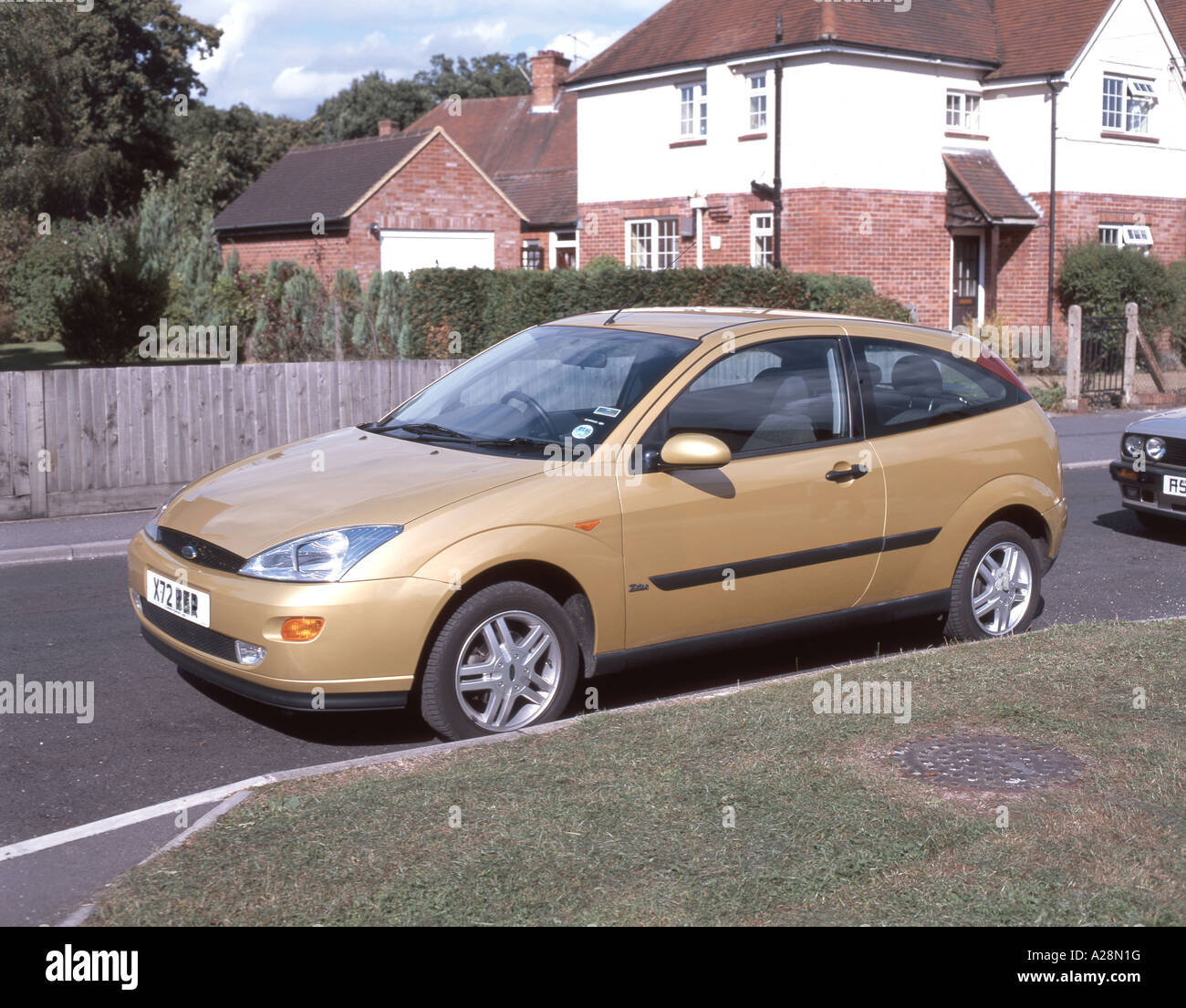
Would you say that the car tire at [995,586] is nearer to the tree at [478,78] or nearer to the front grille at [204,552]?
the front grille at [204,552]

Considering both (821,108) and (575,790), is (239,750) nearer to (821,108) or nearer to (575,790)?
(575,790)

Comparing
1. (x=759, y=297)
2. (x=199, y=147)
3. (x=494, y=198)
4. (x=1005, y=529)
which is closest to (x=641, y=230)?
(x=494, y=198)

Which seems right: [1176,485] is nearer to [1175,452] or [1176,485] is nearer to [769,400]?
[1175,452]

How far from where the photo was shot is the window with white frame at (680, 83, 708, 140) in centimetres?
3122

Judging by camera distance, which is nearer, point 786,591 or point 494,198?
point 786,591

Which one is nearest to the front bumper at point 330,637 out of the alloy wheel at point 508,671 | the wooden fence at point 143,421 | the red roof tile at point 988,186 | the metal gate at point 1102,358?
the alloy wheel at point 508,671

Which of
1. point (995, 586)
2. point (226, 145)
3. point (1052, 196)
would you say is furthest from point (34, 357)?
point (226, 145)

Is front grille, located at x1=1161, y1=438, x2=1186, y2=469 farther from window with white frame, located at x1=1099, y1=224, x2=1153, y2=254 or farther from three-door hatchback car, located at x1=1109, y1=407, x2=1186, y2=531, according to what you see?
window with white frame, located at x1=1099, y1=224, x2=1153, y2=254

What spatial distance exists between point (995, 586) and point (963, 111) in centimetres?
2594

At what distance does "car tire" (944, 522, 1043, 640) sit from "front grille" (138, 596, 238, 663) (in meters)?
3.80

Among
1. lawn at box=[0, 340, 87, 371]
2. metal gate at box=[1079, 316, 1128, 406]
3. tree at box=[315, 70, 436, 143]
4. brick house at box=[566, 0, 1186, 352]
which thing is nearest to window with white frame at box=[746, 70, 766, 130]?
brick house at box=[566, 0, 1186, 352]

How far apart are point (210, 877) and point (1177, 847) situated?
302 centimetres

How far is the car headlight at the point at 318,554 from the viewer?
5492 millimetres

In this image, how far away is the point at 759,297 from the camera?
21016 mm
